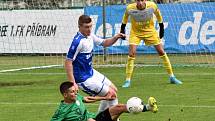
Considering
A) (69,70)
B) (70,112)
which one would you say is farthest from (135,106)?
(69,70)

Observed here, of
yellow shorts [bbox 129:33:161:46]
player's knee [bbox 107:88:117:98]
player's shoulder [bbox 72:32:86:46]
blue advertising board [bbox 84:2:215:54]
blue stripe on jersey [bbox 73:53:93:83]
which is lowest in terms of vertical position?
blue advertising board [bbox 84:2:215:54]

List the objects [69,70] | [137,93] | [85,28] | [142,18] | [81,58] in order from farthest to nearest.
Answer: [142,18]
[137,93]
[81,58]
[85,28]
[69,70]

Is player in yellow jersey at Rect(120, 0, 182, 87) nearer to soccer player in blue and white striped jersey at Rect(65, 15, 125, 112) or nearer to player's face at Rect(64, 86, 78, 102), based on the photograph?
soccer player in blue and white striped jersey at Rect(65, 15, 125, 112)

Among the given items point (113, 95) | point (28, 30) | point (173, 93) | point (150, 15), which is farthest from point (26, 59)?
point (113, 95)

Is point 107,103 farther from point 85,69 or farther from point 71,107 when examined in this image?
point 71,107

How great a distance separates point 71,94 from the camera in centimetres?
905

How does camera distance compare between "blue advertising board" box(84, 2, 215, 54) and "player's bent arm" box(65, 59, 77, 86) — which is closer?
"player's bent arm" box(65, 59, 77, 86)

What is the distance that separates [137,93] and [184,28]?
11016 mm

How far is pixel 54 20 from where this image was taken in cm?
2786

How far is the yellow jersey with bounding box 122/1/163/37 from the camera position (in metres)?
16.4

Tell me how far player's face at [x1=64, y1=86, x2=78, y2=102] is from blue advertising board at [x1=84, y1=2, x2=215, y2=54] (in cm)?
1648

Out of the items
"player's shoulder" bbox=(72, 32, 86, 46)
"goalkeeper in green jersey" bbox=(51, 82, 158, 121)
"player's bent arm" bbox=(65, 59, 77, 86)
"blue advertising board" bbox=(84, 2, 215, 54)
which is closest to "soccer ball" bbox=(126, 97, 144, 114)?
"goalkeeper in green jersey" bbox=(51, 82, 158, 121)

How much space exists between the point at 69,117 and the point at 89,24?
6.22 feet

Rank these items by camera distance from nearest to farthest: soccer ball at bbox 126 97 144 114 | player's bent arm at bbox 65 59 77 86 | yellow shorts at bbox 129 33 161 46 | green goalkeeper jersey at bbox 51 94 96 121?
1. green goalkeeper jersey at bbox 51 94 96 121
2. soccer ball at bbox 126 97 144 114
3. player's bent arm at bbox 65 59 77 86
4. yellow shorts at bbox 129 33 161 46
